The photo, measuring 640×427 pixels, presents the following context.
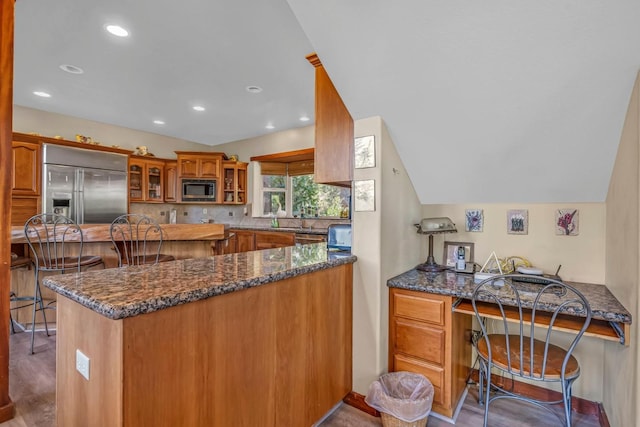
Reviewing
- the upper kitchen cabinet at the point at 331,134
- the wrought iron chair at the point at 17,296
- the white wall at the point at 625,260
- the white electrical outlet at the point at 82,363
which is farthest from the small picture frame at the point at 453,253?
the wrought iron chair at the point at 17,296

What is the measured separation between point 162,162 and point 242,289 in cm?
555

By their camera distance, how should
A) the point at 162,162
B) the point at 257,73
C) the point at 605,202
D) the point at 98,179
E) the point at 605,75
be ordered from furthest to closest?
the point at 162,162 → the point at 98,179 → the point at 257,73 → the point at 605,202 → the point at 605,75

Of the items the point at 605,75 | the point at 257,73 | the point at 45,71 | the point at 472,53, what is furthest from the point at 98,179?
the point at 605,75

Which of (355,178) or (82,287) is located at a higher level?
(355,178)

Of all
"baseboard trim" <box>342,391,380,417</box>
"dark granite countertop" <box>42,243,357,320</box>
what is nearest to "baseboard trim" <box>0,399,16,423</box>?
"dark granite countertop" <box>42,243,357,320</box>

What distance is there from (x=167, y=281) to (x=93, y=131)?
5378 millimetres

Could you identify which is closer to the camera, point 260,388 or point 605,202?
point 260,388

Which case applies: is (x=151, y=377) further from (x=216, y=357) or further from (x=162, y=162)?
(x=162, y=162)

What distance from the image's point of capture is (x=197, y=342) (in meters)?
1.10

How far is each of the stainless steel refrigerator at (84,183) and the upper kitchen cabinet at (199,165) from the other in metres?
0.96

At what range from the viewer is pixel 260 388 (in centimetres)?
137

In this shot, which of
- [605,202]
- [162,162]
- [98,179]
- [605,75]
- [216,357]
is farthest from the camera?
[162,162]

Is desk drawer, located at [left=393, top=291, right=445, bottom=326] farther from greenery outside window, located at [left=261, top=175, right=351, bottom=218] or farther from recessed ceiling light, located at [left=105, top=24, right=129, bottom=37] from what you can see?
recessed ceiling light, located at [left=105, top=24, right=129, bottom=37]

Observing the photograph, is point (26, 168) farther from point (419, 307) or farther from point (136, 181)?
point (419, 307)
